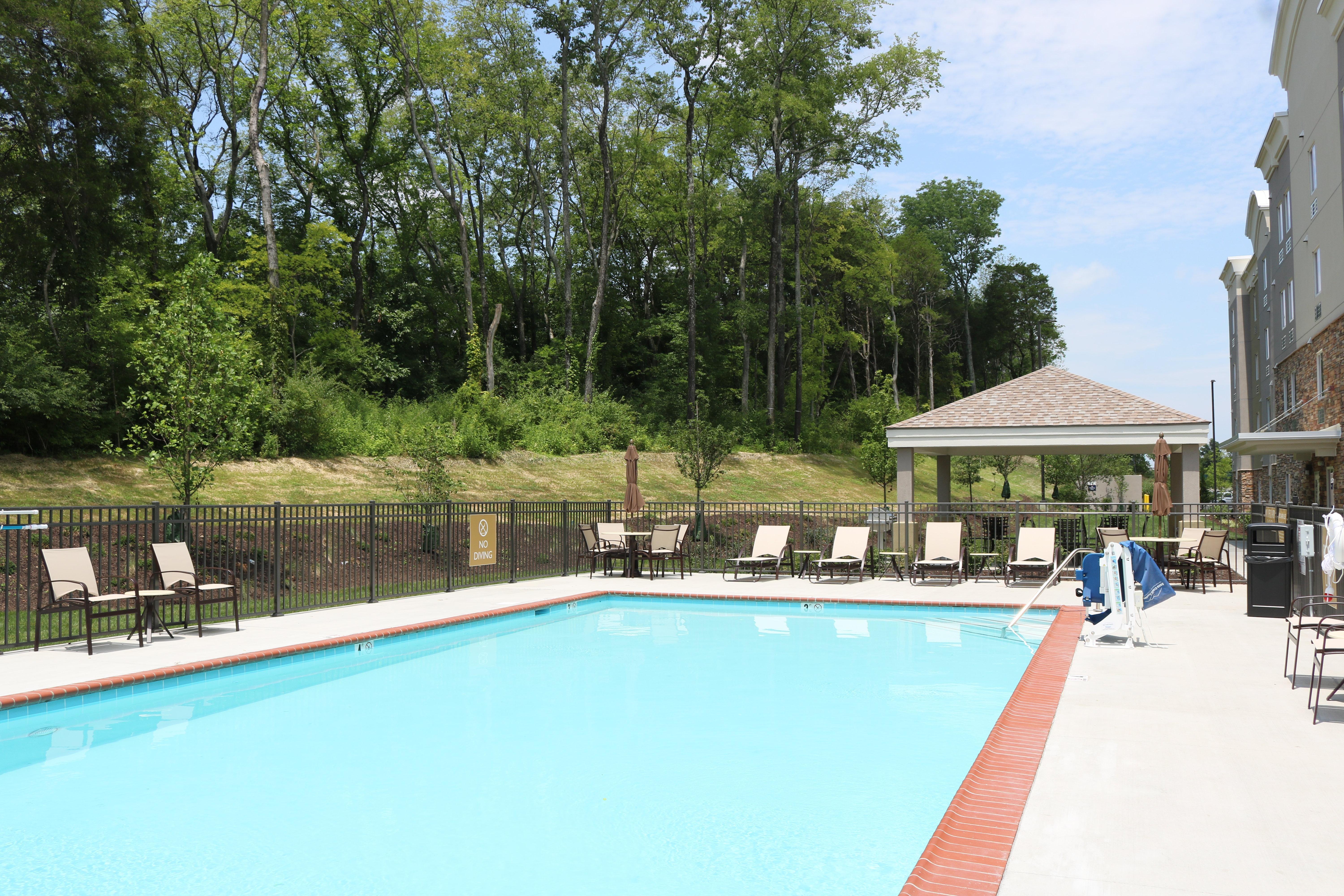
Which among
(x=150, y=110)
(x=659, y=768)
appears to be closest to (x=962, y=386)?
(x=150, y=110)

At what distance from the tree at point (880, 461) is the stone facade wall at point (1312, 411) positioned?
11529 mm

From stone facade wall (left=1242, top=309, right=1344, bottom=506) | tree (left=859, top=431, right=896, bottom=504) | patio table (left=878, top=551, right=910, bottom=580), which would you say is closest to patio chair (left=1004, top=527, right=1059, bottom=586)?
patio table (left=878, top=551, right=910, bottom=580)

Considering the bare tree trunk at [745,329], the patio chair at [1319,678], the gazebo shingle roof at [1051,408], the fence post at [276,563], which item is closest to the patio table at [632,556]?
the fence post at [276,563]

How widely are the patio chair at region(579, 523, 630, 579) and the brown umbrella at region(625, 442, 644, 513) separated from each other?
73cm

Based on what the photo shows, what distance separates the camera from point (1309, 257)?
82.2 ft

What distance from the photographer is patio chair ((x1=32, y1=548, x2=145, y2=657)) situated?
8.80m

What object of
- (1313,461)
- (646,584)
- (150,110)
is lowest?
(646,584)

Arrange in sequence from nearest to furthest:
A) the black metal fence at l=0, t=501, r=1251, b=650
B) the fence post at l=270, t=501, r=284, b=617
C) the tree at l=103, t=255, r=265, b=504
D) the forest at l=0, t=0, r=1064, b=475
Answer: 1. the fence post at l=270, t=501, r=284, b=617
2. the black metal fence at l=0, t=501, r=1251, b=650
3. the tree at l=103, t=255, r=265, b=504
4. the forest at l=0, t=0, r=1064, b=475

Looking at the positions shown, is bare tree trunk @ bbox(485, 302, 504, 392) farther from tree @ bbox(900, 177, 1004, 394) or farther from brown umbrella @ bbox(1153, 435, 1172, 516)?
tree @ bbox(900, 177, 1004, 394)

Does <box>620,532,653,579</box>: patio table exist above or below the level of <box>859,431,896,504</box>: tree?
below

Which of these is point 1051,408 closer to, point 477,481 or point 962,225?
point 477,481

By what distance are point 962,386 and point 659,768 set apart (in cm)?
5703

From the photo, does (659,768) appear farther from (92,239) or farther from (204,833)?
(92,239)

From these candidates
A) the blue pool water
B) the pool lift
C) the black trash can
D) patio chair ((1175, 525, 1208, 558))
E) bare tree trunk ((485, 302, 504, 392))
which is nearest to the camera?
the blue pool water
